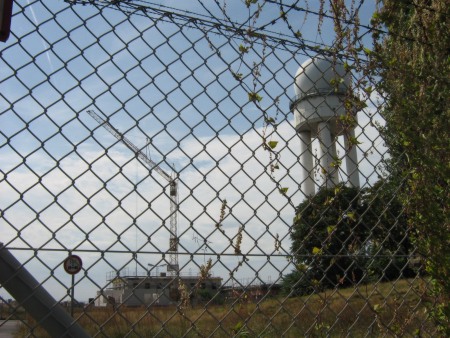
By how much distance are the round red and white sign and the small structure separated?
11 cm

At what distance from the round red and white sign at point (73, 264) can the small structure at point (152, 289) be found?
0.11 m

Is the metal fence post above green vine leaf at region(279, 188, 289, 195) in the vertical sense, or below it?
above

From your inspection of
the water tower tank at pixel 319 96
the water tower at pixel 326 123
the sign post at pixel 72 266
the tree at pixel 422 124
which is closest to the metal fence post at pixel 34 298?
the sign post at pixel 72 266

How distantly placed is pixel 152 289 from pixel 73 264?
28 cm

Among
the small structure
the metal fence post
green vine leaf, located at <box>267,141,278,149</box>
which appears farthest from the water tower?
the metal fence post

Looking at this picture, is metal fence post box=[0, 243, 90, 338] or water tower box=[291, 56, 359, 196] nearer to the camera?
metal fence post box=[0, 243, 90, 338]

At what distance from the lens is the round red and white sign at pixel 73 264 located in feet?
5.15

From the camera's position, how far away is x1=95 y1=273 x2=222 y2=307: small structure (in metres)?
1.67

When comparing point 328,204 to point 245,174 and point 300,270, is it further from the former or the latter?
point 245,174

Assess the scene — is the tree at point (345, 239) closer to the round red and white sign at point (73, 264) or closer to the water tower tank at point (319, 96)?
the water tower tank at point (319, 96)

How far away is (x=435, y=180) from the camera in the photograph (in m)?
2.43

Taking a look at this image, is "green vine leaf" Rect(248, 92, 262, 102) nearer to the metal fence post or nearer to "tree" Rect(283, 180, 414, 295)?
"tree" Rect(283, 180, 414, 295)

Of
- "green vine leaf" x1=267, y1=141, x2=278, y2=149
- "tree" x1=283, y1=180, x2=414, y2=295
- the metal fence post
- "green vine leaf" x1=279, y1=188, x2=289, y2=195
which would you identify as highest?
the metal fence post

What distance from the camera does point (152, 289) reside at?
1750 millimetres
